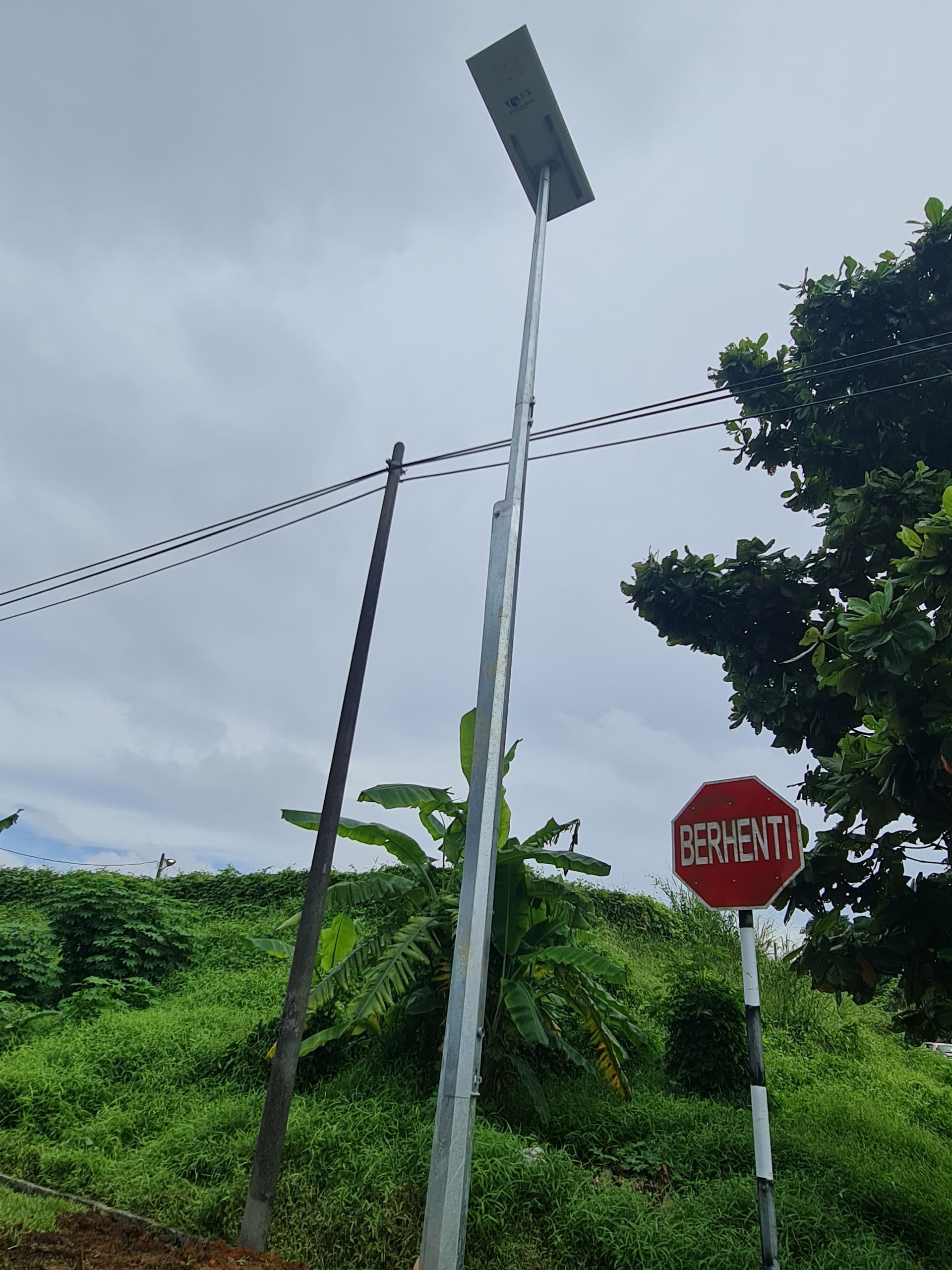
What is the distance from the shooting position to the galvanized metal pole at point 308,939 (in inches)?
190

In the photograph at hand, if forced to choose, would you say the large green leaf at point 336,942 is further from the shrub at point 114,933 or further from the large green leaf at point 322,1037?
the shrub at point 114,933

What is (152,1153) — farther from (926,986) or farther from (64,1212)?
(926,986)

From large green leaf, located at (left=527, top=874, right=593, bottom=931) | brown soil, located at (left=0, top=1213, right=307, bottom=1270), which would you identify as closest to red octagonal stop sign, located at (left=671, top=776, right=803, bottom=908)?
large green leaf, located at (left=527, top=874, right=593, bottom=931)

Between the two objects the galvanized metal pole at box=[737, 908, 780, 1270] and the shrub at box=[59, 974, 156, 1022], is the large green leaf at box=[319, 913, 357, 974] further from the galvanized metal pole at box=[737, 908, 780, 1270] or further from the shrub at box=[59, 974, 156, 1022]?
the galvanized metal pole at box=[737, 908, 780, 1270]

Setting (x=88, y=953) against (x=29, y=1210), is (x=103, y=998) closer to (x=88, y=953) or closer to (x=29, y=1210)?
(x=88, y=953)

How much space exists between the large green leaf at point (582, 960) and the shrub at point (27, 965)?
6.91m

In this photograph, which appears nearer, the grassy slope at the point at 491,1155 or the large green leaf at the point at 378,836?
the grassy slope at the point at 491,1155

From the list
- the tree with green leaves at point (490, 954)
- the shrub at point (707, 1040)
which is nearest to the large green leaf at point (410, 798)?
the tree with green leaves at point (490, 954)

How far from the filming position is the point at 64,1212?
195 inches

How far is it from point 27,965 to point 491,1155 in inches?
287

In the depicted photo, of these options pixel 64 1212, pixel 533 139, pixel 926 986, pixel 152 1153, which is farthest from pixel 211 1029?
pixel 533 139

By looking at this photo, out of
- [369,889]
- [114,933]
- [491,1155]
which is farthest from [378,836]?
[114,933]

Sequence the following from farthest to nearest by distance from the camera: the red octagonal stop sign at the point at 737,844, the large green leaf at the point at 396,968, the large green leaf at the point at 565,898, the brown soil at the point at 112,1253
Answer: the large green leaf at the point at 565,898, the large green leaf at the point at 396,968, the brown soil at the point at 112,1253, the red octagonal stop sign at the point at 737,844

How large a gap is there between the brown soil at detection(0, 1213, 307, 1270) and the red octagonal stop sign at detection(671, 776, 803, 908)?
3.14 meters
